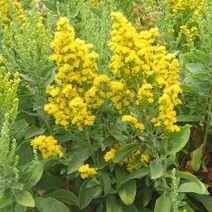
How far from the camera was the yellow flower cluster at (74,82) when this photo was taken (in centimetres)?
255

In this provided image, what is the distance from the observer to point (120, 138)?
2.85m

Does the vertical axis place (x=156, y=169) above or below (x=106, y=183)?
above

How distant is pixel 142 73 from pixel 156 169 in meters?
0.54

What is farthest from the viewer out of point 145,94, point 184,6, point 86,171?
point 184,6

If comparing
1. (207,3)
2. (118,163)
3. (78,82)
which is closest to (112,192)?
(118,163)

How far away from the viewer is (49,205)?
2.84m

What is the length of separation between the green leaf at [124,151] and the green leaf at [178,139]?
20 cm

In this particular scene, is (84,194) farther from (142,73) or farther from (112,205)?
(142,73)

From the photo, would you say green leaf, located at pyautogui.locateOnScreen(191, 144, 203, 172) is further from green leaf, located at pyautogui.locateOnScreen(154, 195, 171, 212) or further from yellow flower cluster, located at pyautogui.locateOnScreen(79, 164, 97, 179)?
yellow flower cluster, located at pyautogui.locateOnScreen(79, 164, 97, 179)

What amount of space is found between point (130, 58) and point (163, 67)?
0.24m

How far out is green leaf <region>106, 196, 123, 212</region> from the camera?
2.95 m

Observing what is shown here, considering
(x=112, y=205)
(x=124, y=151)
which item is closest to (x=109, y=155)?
(x=124, y=151)

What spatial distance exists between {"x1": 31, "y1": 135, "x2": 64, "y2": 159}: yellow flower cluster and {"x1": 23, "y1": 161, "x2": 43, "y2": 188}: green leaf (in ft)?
0.34

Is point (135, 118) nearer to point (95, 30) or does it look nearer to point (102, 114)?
point (102, 114)
